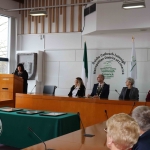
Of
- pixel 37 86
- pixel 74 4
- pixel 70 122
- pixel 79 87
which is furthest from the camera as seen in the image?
pixel 37 86

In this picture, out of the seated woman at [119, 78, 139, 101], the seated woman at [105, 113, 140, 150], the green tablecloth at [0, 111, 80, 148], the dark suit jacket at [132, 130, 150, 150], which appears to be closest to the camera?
the seated woman at [105, 113, 140, 150]

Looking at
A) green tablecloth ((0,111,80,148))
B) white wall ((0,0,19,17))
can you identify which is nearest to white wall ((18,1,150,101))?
white wall ((0,0,19,17))

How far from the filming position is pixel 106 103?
18.6ft

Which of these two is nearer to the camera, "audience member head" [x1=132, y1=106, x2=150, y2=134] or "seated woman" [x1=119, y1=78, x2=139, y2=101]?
"audience member head" [x1=132, y1=106, x2=150, y2=134]

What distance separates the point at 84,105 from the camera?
5.89 meters

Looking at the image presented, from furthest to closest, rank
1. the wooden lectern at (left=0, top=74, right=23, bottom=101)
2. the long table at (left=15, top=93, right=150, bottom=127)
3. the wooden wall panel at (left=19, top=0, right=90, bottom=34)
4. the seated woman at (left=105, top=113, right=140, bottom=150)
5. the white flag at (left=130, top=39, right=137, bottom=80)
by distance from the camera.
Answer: the wooden wall panel at (left=19, top=0, right=90, bottom=34) < the white flag at (left=130, top=39, right=137, bottom=80) < the wooden lectern at (left=0, top=74, right=23, bottom=101) < the long table at (left=15, top=93, right=150, bottom=127) < the seated woman at (left=105, top=113, right=140, bottom=150)

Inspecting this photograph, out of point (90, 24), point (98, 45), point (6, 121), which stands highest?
point (90, 24)

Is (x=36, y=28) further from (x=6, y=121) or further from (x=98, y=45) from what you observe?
(x=6, y=121)

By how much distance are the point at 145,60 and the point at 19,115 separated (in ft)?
15.2

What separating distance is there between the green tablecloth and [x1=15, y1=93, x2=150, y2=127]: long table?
3.97 ft

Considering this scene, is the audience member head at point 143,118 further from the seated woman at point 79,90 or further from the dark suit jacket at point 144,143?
the seated woman at point 79,90

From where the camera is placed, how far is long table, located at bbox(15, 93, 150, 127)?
18.2ft

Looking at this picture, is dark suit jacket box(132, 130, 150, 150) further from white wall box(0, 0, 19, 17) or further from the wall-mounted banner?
white wall box(0, 0, 19, 17)

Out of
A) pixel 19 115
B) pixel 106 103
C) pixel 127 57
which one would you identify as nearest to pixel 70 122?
pixel 19 115
